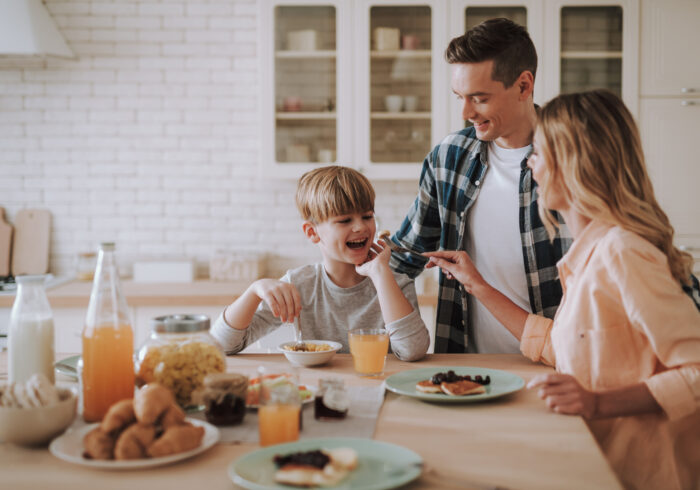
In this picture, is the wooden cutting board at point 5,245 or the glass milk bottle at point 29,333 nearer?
the glass milk bottle at point 29,333

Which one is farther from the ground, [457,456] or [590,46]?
[590,46]

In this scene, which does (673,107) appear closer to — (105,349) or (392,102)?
(392,102)

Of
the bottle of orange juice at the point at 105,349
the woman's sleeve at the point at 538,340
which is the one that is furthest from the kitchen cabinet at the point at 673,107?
the bottle of orange juice at the point at 105,349

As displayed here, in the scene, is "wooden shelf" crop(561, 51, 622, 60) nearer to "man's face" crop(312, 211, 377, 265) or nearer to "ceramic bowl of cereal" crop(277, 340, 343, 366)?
"man's face" crop(312, 211, 377, 265)

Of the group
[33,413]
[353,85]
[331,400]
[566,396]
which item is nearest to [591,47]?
[353,85]

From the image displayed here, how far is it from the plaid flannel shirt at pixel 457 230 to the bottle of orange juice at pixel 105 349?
4.05 ft

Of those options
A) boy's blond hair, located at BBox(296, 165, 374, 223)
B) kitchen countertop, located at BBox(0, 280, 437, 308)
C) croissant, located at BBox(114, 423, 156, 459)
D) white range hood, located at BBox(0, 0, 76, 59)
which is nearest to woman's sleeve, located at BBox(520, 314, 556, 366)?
boy's blond hair, located at BBox(296, 165, 374, 223)

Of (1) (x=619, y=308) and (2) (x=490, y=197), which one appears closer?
(1) (x=619, y=308)

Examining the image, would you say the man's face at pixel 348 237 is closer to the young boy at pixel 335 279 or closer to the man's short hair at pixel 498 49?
the young boy at pixel 335 279

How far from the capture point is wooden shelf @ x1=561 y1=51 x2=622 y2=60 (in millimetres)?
3502

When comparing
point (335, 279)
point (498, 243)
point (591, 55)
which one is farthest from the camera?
point (591, 55)

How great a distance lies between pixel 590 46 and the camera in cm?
351

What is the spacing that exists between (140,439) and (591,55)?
3.12 m

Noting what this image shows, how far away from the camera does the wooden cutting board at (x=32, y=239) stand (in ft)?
12.5
